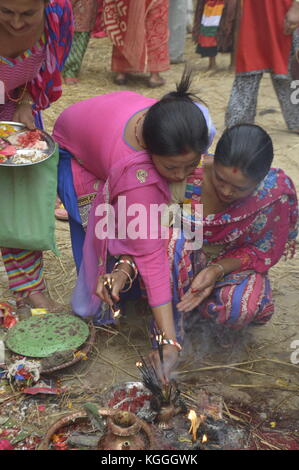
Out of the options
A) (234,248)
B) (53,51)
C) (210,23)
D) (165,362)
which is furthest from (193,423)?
(210,23)

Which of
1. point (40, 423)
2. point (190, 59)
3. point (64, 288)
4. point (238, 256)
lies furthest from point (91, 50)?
point (40, 423)

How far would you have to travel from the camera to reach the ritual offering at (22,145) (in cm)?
275

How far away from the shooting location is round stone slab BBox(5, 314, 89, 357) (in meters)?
2.71

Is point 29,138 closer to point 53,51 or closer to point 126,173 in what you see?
point 53,51

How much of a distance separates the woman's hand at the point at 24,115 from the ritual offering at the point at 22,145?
5cm

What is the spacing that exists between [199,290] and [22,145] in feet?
3.54

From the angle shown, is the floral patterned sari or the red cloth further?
the red cloth

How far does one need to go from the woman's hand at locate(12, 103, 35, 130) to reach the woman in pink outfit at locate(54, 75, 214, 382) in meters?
0.15

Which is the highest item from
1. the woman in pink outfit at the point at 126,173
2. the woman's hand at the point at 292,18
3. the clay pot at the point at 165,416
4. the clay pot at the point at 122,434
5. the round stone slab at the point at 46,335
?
the woman's hand at the point at 292,18

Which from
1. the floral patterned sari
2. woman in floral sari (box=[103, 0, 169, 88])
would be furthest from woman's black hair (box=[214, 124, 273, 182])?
woman in floral sari (box=[103, 0, 169, 88])

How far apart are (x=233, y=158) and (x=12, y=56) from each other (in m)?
1.15

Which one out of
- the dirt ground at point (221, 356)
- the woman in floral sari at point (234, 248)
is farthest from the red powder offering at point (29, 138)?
the dirt ground at point (221, 356)

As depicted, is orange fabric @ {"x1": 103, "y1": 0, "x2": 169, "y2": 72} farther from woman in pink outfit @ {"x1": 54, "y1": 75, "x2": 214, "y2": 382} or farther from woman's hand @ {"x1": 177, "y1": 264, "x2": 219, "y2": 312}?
woman's hand @ {"x1": 177, "y1": 264, "x2": 219, "y2": 312}

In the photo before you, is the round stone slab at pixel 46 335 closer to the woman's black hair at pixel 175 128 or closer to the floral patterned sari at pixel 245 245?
the floral patterned sari at pixel 245 245
